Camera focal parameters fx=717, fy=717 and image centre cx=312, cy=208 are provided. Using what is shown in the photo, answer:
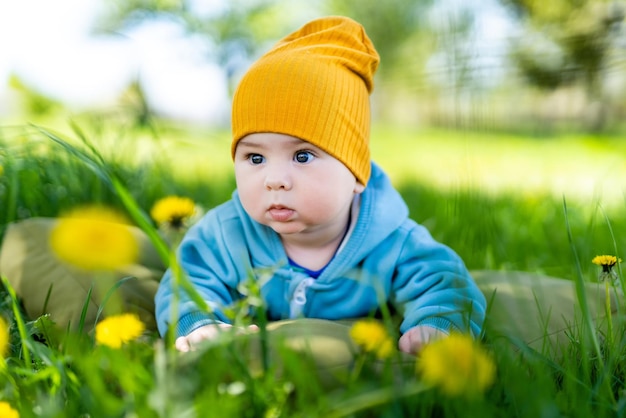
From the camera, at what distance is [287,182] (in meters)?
1.69

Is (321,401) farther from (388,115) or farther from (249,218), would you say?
(388,115)

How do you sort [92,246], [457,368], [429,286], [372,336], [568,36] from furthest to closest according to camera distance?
[568,36] → [429,286] → [92,246] → [372,336] → [457,368]

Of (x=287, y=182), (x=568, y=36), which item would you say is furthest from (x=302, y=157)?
(x=568, y=36)

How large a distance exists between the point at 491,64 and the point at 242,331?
731mm

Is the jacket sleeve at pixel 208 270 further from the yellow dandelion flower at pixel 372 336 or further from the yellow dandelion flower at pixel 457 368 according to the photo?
the yellow dandelion flower at pixel 457 368

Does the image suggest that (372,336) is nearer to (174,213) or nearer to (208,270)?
(208,270)

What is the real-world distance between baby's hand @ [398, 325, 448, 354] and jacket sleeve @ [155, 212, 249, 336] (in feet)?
1.43

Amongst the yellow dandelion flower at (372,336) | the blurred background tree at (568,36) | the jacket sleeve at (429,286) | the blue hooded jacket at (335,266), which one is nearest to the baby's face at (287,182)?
the blue hooded jacket at (335,266)

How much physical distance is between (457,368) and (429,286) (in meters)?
0.73

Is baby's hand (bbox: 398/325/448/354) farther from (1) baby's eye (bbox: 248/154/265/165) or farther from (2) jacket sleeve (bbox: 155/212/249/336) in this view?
(1) baby's eye (bbox: 248/154/265/165)

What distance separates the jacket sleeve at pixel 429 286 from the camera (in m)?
1.67

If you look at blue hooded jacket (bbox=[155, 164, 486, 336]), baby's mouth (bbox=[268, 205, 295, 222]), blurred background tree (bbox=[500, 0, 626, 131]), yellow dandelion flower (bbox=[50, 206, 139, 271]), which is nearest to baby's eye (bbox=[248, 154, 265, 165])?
baby's mouth (bbox=[268, 205, 295, 222])

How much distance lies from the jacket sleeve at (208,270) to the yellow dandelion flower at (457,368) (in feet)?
2.52

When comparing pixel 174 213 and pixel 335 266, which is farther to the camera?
pixel 174 213
